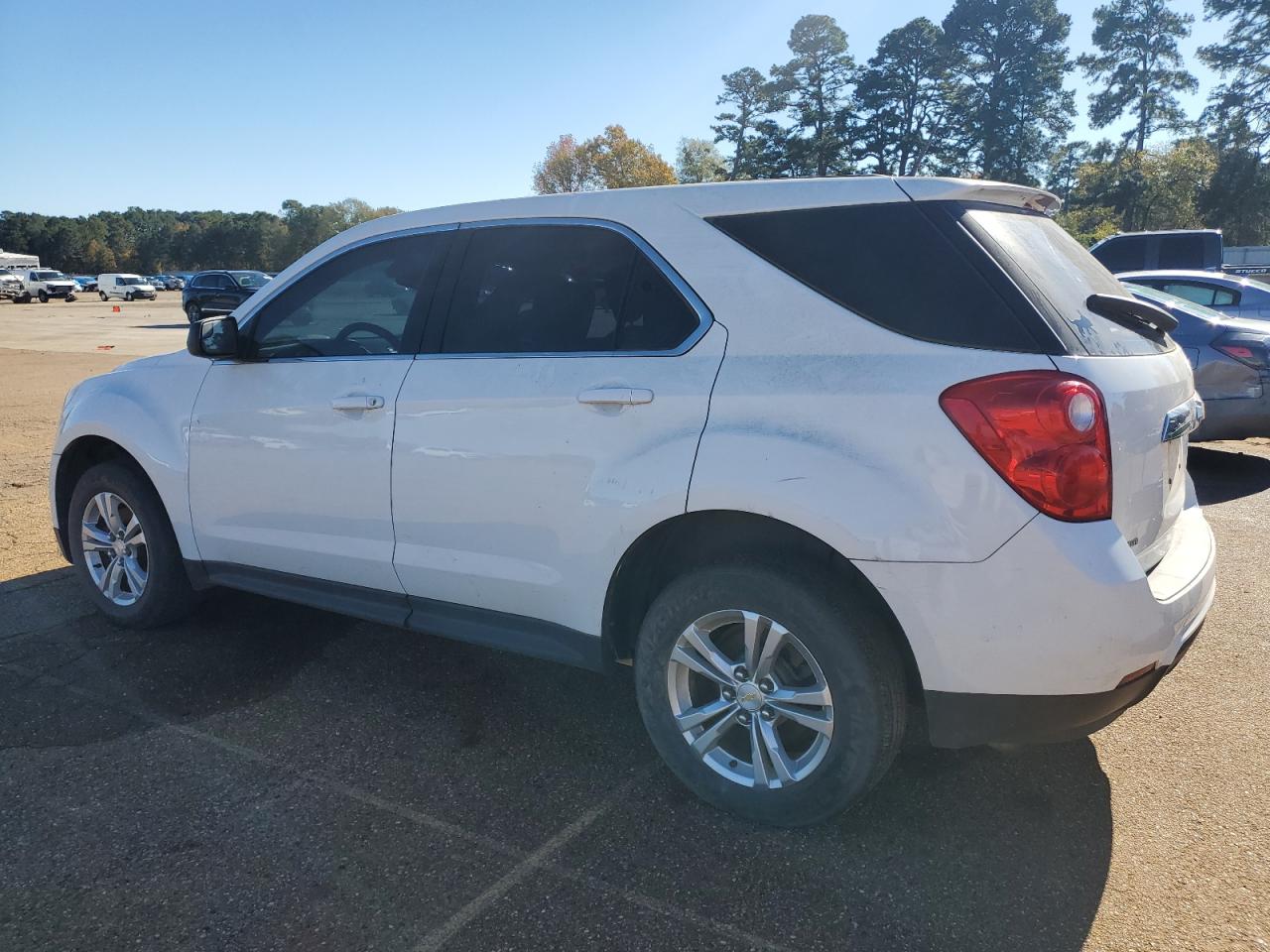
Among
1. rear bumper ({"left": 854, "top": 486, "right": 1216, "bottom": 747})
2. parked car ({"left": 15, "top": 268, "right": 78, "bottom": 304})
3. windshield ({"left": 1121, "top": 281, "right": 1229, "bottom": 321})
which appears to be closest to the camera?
rear bumper ({"left": 854, "top": 486, "right": 1216, "bottom": 747})

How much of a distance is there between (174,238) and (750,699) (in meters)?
129

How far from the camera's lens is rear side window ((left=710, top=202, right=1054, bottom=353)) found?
237 cm

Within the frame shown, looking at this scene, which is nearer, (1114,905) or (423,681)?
(1114,905)

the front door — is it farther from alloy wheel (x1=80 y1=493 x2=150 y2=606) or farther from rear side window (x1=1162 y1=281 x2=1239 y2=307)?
rear side window (x1=1162 y1=281 x2=1239 y2=307)

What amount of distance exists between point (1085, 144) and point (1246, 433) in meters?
61.0

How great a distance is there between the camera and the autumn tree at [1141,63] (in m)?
53.5

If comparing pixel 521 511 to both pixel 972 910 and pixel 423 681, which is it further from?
pixel 972 910

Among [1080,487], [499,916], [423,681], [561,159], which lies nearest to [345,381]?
[423,681]

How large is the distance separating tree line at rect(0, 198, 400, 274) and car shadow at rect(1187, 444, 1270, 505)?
100m

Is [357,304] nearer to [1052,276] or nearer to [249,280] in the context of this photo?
[1052,276]

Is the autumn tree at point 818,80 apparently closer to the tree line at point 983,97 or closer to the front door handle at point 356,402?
the tree line at point 983,97

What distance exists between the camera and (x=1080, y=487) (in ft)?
7.41

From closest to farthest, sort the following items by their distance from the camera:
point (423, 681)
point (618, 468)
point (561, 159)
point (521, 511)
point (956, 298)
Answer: point (956, 298), point (618, 468), point (521, 511), point (423, 681), point (561, 159)

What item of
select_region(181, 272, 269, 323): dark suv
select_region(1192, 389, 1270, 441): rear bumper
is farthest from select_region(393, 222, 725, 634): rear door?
select_region(181, 272, 269, 323): dark suv
